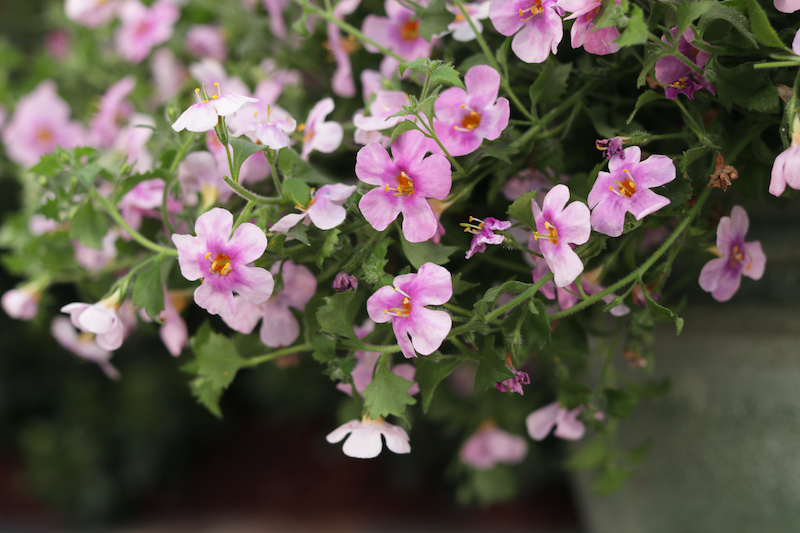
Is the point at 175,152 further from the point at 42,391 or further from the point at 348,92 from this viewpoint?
the point at 42,391

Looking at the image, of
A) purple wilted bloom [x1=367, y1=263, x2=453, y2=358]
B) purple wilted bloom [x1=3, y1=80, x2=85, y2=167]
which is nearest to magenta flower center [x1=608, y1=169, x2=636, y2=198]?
purple wilted bloom [x1=367, y1=263, x2=453, y2=358]

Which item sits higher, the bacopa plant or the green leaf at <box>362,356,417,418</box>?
the bacopa plant

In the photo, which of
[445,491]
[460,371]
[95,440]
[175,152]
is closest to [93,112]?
[175,152]

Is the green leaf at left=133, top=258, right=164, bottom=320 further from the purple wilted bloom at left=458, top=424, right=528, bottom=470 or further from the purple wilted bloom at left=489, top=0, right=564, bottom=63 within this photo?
the purple wilted bloom at left=458, top=424, right=528, bottom=470

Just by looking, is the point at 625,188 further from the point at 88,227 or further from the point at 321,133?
the point at 88,227

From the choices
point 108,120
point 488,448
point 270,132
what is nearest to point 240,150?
point 270,132

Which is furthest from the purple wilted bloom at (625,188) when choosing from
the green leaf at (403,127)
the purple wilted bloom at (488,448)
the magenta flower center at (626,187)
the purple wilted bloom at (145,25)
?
the purple wilted bloom at (145,25)

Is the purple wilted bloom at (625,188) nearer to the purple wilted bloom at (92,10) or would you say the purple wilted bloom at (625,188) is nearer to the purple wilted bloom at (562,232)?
the purple wilted bloom at (562,232)
